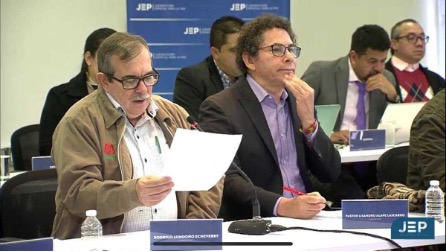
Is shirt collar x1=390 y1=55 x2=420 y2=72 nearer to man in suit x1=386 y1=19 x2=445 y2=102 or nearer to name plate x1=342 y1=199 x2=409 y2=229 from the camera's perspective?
man in suit x1=386 y1=19 x2=445 y2=102

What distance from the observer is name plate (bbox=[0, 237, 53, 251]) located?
211cm

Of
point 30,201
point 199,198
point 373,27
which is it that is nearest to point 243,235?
point 199,198

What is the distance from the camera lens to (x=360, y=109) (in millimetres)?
5207

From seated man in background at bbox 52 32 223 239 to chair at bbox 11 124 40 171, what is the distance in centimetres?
215

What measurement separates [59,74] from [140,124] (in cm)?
275

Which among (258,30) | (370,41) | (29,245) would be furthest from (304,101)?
(370,41)

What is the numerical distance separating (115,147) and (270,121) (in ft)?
2.75

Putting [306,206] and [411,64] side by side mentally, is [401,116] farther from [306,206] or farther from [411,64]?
[306,206]

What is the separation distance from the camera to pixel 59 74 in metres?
5.48

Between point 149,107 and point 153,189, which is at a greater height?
point 149,107

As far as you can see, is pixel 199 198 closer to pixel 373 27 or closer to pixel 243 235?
pixel 243 235

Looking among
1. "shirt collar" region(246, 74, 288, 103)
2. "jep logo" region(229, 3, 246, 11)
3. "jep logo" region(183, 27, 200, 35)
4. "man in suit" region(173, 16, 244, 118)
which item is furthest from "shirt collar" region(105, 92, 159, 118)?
"jep logo" region(229, 3, 246, 11)

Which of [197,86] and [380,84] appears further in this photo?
[380,84]

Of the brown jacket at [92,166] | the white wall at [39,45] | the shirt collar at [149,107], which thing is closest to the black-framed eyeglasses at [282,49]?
the shirt collar at [149,107]
